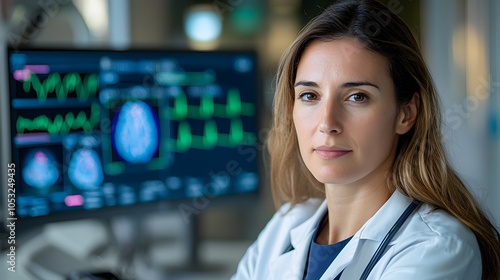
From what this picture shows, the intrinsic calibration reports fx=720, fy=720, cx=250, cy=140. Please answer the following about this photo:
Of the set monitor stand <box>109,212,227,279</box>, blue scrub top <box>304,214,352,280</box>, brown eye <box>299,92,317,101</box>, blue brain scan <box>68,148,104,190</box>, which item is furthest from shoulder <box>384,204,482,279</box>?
monitor stand <box>109,212,227,279</box>

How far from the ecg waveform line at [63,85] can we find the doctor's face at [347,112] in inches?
30.9

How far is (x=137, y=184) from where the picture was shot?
6.58ft

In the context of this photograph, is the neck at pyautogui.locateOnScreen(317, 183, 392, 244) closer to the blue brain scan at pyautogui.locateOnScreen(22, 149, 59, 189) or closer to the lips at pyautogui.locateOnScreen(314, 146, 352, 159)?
the lips at pyautogui.locateOnScreen(314, 146, 352, 159)

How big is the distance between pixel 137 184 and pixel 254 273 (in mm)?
596

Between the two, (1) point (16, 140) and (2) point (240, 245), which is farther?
(2) point (240, 245)

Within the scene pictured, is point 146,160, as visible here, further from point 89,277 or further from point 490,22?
point 490,22

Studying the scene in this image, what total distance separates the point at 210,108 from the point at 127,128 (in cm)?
30

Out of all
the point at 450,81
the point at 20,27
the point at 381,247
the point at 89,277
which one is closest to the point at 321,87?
the point at 381,247

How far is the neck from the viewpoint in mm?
1333

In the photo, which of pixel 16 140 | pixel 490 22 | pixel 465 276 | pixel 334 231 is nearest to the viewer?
pixel 465 276

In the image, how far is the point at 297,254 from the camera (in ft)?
4.63

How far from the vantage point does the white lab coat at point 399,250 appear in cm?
116

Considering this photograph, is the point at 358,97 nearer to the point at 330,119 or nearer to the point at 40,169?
the point at 330,119

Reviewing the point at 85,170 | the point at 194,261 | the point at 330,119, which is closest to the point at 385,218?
the point at 330,119
